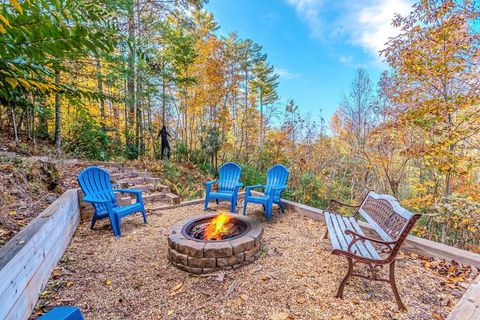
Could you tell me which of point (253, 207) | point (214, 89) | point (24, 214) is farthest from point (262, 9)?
point (24, 214)

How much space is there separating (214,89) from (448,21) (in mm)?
7394

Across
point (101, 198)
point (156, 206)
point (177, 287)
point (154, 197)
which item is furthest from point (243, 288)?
point (154, 197)

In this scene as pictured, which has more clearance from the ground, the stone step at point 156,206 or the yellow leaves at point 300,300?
the stone step at point 156,206

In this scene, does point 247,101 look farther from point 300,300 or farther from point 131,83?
point 300,300

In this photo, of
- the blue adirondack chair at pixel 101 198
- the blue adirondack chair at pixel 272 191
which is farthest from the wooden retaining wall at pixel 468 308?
the blue adirondack chair at pixel 101 198

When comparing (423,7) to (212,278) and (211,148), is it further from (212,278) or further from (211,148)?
(211,148)

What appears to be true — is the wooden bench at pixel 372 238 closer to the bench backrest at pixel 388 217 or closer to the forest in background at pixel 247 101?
the bench backrest at pixel 388 217

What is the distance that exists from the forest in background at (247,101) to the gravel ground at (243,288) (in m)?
1.54

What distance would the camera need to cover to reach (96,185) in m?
3.33

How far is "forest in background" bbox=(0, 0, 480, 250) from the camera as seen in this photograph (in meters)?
0.94

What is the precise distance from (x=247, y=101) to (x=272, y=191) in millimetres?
10634

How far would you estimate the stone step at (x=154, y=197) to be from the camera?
4.64 metres

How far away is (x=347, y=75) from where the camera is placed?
7.53 m

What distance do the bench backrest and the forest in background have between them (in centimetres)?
139
